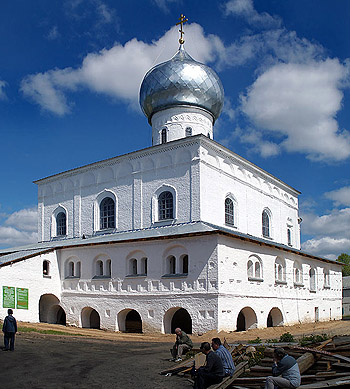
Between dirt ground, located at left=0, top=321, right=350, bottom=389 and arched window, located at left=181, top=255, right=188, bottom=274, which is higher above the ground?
arched window, located at left=181, top=255, right=188, bottom=274

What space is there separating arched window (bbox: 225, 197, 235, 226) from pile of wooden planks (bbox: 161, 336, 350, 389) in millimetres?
12409

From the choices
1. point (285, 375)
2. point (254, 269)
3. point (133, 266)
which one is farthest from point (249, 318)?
point (285, 375)

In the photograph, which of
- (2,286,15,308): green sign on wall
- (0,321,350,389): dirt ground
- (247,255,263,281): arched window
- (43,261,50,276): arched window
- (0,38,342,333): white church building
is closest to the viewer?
(0,321,350,389): dirt ground

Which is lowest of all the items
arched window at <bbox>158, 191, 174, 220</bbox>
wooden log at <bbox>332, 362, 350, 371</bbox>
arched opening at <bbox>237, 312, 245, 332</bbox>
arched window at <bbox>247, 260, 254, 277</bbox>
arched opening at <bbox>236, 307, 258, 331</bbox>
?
arched opening at <bbox>237, 312, 245, 332</bbox>

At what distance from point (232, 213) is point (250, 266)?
4025mm

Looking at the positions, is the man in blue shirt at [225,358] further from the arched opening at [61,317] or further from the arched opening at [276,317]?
the arched opening at [61,317]

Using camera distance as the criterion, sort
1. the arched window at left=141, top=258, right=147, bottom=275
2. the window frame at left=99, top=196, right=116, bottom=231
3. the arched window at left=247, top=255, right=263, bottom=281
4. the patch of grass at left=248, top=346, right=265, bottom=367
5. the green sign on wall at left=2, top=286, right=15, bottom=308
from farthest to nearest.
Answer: the window frame at left=99, top=196, right=116, bottom=231
the green sign on wall at left=2, top=286, right=15, bottom=308
the arched window at left=141, top=258, right=147, bottom=275
the arched window at left=247, top=255, right=263, bottom=281
the patch of grass at left=248, top=346, right=265, bottom=367

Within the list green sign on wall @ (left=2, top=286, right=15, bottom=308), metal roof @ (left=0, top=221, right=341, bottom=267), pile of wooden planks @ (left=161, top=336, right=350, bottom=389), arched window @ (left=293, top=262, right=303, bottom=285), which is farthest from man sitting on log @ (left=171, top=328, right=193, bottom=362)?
arched window @ (left=293, top=262, right=303, bottom=285)

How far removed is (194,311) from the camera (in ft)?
59.6

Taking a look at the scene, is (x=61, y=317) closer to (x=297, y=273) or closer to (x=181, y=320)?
(x=181, y=320)

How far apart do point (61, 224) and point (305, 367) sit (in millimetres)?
19675

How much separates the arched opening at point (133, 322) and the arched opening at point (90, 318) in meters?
1.81

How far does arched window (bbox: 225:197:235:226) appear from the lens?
75.4 ft

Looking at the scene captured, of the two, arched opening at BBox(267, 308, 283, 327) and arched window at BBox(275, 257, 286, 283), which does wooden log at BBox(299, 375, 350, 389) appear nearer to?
arched opening at BBox(267, 308, 283, 327)
